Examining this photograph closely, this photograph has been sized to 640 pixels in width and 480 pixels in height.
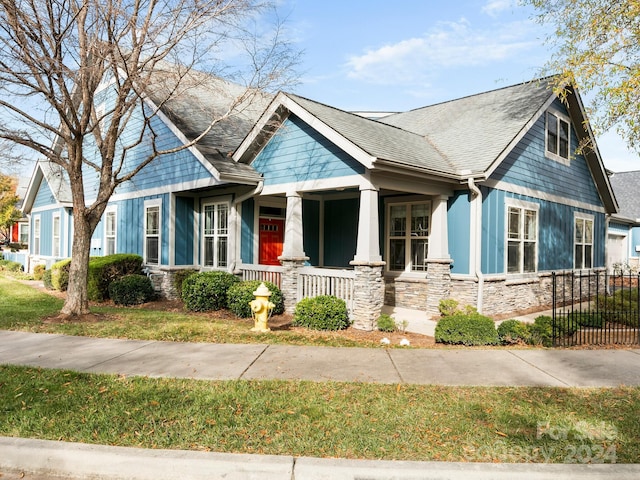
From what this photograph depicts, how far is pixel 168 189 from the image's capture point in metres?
13.7

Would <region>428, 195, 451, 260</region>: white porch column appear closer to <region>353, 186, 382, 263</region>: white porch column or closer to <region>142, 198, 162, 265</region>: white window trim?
<region>353, 186, 382, 263</region>: white porch column

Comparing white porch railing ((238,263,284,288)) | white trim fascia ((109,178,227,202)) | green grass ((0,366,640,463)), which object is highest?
white trim fascia ((109,178,227,202))

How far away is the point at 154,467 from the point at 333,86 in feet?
40.4

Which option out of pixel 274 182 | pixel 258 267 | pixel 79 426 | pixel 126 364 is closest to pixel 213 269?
pixel 258 267

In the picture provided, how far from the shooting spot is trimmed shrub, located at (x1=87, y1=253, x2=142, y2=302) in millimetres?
13562

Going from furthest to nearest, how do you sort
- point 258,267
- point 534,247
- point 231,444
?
point 534,247 → point 258,267 → point 231,444

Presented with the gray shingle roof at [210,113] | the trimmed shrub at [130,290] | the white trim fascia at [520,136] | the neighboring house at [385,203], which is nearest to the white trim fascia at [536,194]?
the neighboring house at [385,203]

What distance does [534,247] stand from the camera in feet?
42.3

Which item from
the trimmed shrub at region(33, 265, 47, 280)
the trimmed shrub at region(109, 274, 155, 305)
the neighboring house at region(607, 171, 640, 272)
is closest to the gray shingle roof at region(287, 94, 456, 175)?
the trimmed shrub at region(109, 274, 155, 305)

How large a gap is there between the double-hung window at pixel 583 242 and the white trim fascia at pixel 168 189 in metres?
12.6

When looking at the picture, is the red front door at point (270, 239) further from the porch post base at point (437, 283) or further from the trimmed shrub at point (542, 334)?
the trimmed shrub at point (542, 334)

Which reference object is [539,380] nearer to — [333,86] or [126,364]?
[126,364]

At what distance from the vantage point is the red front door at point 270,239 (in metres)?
13.0

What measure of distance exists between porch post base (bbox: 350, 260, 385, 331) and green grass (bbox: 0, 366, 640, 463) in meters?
3.82
